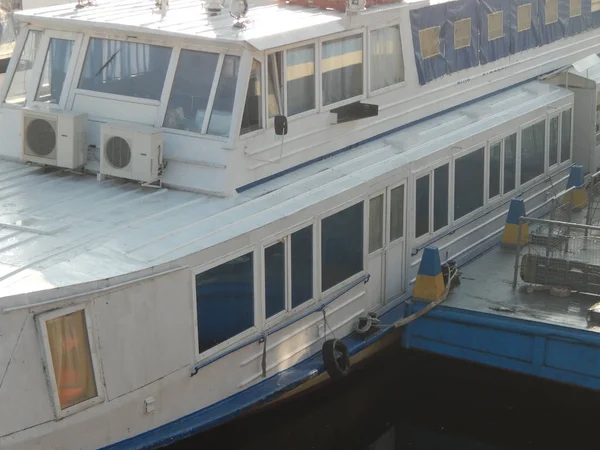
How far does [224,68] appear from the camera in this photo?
9680mm

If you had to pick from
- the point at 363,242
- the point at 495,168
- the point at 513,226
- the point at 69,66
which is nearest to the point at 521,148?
the point at 495,168

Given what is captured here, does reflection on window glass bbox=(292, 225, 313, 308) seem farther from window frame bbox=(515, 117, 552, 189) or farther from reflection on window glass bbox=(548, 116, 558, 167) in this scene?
reflection on window glass bbox=(548, 116, 558, 167)

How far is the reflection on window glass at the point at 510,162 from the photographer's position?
12844 mm

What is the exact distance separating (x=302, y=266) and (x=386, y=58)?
285cm

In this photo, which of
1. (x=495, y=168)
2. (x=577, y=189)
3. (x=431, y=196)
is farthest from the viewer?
(x=577, y=189)

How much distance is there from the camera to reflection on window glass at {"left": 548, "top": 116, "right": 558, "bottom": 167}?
13.8 meters

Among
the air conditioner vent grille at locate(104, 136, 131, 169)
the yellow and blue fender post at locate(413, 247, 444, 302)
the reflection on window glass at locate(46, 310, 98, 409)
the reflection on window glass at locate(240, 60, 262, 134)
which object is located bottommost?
the yellow and blue fender post at locate(413, 247, 444, 302)

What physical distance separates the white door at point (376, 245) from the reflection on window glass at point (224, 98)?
5.76 feet

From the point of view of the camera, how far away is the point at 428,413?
11.0m

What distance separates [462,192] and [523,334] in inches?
95.4

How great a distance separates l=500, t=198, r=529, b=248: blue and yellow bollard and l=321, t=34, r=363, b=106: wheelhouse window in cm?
244

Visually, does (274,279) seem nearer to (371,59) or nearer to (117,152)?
(117,152)

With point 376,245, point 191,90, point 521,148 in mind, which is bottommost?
point 376,245

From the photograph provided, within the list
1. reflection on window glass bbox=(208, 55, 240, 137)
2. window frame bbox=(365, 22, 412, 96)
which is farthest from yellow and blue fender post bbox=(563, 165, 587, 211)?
reflection on window glass bbox=(208, 55, 240, 137)
